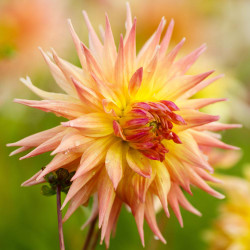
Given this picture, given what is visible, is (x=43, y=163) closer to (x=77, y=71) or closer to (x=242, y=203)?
(x=242, y=203)

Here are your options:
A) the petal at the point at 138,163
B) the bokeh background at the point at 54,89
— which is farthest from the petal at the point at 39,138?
the bokeh background at the point at 54,89

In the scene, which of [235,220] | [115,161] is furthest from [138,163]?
[235,220]

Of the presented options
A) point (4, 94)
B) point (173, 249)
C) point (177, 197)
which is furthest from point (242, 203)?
point (4, 94)

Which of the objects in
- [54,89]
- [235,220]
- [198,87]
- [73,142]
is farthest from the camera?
[54,89]

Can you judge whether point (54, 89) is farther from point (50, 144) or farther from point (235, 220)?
point (50, 144)

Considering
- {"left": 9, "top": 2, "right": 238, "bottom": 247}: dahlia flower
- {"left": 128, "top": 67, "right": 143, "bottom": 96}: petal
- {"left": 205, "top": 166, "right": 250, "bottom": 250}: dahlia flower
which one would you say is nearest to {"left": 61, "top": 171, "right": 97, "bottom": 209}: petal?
{"left": 9, "top": 2, "right": 238, "bottom": 247}: dahlia flower
